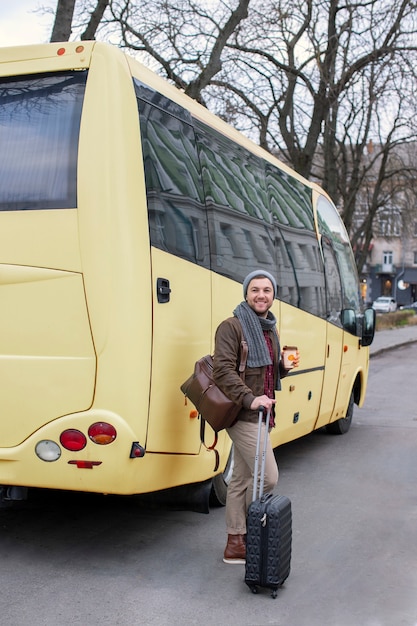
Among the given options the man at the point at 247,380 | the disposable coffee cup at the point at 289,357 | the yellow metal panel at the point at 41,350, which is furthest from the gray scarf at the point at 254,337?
the yellow metal panel at the point at 41,350

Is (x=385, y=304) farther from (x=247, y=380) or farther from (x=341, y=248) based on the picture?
(x=247, y=380)

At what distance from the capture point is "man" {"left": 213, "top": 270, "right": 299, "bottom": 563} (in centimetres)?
461

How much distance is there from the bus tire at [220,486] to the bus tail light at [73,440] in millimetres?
1663

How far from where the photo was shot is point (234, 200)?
6.06 metres

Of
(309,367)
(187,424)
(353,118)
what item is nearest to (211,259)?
(187,424)

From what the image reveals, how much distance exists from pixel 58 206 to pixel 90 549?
2.14 metres

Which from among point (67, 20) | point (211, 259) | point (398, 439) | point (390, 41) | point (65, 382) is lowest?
point (398, 439)

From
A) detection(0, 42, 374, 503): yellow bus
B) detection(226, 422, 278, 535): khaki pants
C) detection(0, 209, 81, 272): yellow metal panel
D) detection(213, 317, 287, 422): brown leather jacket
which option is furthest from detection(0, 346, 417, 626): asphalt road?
detection(0, 209, 81, 272): yellow metal panel

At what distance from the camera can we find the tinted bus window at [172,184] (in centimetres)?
489

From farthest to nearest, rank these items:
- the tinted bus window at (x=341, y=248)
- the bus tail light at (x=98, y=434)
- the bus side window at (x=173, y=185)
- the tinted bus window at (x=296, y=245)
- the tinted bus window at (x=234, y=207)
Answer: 1. the tinted bus window at (x=341, y=248)
2. the tinted bus window at (x=296, y=245)
3. the tinted bus window at (x=234, y=207)
4. the bus side window at (x=173, y=185)
5. the bus tail light at (x=98, y=434)

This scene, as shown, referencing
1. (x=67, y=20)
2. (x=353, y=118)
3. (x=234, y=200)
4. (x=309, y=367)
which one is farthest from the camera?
(x=353, y=118)

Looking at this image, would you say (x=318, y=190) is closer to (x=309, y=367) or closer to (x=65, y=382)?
(x=309, y=367)

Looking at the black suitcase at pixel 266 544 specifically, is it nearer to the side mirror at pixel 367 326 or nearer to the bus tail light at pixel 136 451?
the bus tail light at pixel 136 451

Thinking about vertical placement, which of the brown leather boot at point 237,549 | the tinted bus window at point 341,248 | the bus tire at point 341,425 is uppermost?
the tinted bus window at point 341,248
